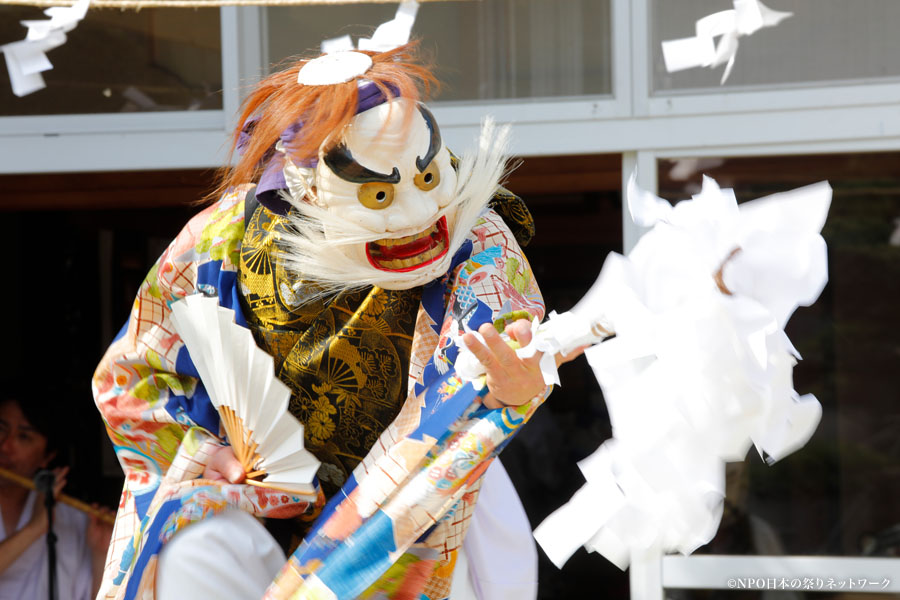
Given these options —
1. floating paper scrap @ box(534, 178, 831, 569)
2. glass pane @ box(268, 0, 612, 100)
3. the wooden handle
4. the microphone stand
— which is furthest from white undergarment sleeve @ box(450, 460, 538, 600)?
the wooden handle

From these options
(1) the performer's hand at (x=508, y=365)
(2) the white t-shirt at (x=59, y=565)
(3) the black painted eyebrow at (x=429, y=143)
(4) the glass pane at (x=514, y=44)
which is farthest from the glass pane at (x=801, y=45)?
(2) the white t-shirt at (x=59, y=565)

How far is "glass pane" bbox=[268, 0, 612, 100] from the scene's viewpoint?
214 cm

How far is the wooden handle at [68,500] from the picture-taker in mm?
2535

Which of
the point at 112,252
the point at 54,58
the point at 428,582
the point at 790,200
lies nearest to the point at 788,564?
the point at 428,582

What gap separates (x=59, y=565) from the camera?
2525mm

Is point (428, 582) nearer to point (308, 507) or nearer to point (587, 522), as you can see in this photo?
point (308, 507)

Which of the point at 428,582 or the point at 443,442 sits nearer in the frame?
the point at 443,442

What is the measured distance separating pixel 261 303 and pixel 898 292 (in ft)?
4.96

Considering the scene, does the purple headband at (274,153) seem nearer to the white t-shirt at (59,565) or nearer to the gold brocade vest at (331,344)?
the gold brocade vest at (331,344)

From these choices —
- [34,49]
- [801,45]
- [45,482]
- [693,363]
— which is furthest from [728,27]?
[45,482]

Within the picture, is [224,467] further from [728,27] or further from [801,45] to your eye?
[801,45]

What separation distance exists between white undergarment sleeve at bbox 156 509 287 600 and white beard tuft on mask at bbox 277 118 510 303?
0.35 meters

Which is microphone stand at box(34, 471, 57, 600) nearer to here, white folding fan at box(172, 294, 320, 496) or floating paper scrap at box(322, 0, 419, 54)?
white folding fan at box(172, 294, 320, 496)

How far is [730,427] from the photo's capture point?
103 centimetres
